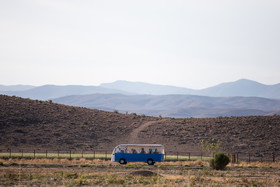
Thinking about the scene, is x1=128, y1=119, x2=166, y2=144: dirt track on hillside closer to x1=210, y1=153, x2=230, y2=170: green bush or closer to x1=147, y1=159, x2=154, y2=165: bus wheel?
x1=147, y1=159, x2=154, y2=165: bus wheel

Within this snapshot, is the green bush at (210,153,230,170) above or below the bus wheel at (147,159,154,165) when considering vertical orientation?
above

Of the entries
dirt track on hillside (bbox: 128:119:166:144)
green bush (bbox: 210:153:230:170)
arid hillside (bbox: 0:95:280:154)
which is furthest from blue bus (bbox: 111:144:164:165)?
dirt track on hillside (bbox: 128:119:166:144)

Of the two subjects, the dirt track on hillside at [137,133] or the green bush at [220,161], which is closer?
the green bush at [220,161]

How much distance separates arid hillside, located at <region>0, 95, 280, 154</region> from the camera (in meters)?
81.0

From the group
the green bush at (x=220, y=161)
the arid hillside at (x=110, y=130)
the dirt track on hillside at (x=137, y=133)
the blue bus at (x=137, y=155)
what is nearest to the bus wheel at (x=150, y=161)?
the blue bus at (x=137, y=155)

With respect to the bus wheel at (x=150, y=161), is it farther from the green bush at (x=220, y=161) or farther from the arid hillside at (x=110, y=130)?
the arid hillside at (x=110, y=130)

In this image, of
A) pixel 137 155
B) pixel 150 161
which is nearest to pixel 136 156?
pixel 137 155

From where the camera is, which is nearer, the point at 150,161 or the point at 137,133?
the point at 150,161

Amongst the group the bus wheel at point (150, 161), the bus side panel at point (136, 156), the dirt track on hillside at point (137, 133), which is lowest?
the bus wheel at point (150, 161)

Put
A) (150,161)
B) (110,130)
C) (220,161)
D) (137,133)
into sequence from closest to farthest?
1. (220,161)
2. (150,161)
3. (137,133)
4. (110,130)

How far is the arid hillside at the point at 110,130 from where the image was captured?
3189 inches

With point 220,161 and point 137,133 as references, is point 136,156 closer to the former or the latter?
point 220,161

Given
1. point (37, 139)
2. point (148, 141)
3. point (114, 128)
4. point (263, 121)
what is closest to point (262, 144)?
point (263, 121)

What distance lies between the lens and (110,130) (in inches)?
3681
